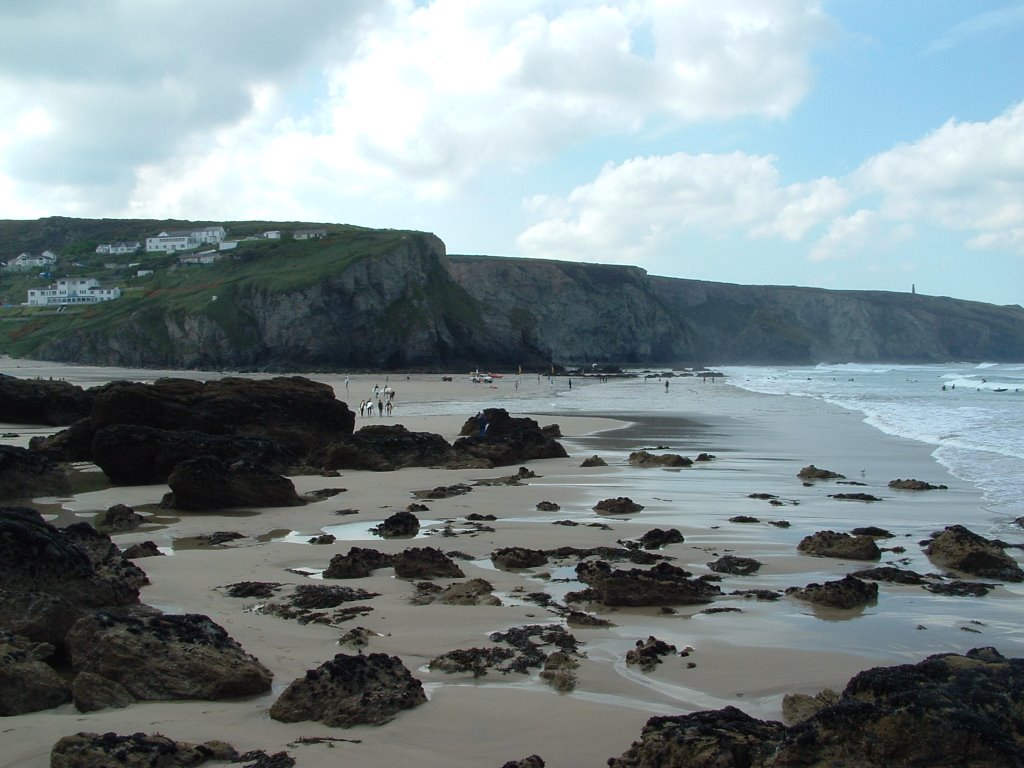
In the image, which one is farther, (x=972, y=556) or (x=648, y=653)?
(x=972, y=556)

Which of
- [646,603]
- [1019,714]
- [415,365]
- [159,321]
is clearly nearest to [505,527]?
[646,603]

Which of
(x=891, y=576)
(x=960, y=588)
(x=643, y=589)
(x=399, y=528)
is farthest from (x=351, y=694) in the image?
(x=960, y=588)

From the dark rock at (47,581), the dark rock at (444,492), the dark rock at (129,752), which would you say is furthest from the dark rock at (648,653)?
the dark rock at (444,492)

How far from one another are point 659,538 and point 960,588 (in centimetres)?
298

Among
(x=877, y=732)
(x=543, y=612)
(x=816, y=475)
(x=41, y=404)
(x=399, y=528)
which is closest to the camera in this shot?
(x=877, y=732)

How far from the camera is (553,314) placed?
134500 millimetres

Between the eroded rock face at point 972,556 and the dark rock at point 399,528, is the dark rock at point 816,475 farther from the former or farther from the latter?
the dark rock at point 399,528

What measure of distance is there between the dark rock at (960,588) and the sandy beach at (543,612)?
0.14m

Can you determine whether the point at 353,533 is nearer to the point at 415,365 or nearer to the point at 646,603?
the point at 646,603

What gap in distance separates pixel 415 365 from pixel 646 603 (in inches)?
3154

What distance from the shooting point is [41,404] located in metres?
24.7

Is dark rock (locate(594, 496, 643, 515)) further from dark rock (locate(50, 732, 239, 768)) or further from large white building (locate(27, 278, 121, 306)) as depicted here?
large white building (locate(27, 278, 121, 306))

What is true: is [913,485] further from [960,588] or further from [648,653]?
[648,653]

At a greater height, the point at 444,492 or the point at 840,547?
the point at 840,547
